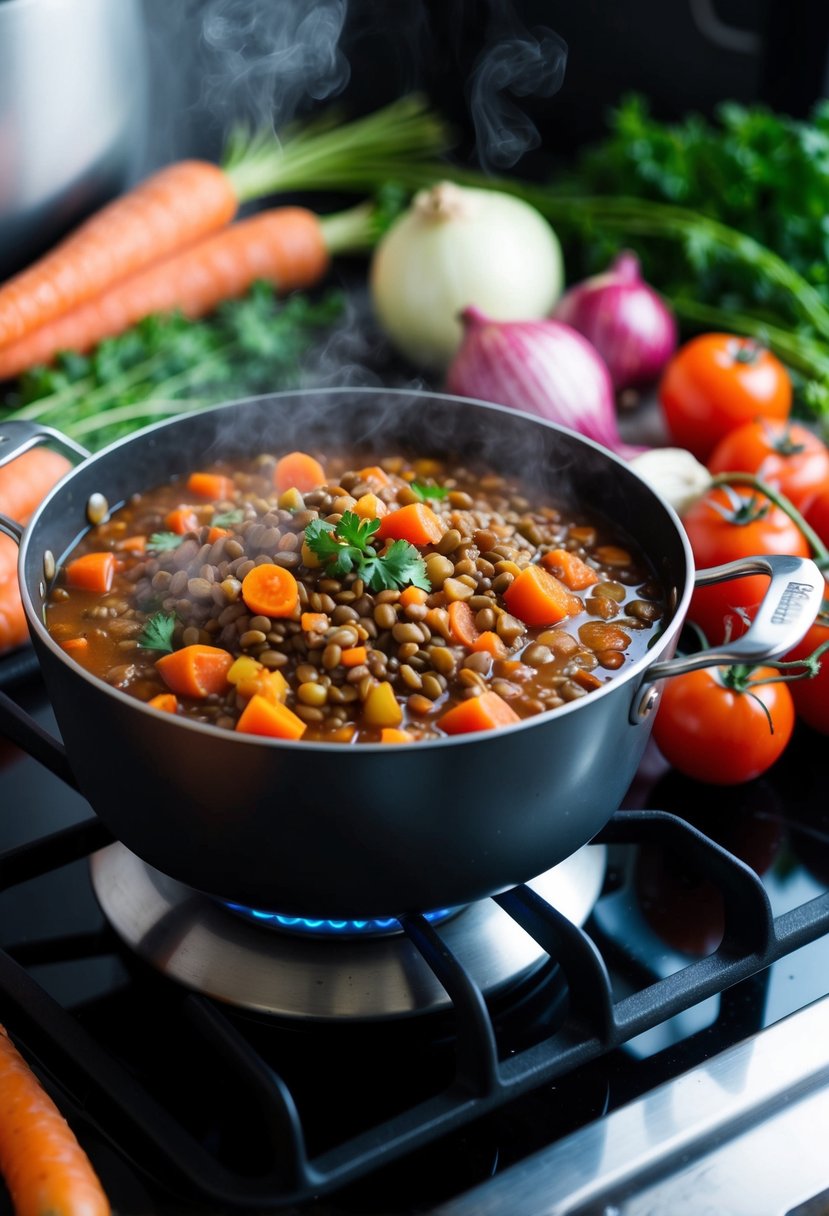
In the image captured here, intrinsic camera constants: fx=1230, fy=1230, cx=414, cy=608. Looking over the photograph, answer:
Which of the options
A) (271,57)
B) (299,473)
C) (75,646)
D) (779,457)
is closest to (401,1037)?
(75,646)

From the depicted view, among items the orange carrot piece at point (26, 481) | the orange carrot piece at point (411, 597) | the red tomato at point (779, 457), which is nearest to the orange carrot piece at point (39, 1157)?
the orange carrot piece at point (411, 597)

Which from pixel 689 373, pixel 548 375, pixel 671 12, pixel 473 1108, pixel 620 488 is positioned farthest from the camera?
pixel 671 12

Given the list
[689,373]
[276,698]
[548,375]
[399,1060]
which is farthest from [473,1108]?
[689,373]

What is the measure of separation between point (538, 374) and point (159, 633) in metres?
1.13

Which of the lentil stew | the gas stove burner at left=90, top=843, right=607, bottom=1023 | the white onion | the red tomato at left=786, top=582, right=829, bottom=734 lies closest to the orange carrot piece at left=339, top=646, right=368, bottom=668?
the lentil stew

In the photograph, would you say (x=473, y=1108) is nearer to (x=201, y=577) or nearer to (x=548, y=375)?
(x=201, y=577)

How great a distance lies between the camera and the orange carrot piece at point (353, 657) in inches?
54.0

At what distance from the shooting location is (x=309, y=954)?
4.69 feet

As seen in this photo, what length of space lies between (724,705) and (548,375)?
873 millimetres

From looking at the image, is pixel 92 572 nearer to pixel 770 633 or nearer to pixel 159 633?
pixel 159 633

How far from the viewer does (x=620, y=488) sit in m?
1.71

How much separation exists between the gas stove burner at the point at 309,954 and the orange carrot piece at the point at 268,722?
29 cm

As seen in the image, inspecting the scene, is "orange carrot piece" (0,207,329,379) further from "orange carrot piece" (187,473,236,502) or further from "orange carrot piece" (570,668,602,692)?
"orange carrot piece" (570,668,602,692)

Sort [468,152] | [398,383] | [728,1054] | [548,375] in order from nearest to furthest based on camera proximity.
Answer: [728,1054]
[548,375]
[398,383]
[468,152]
